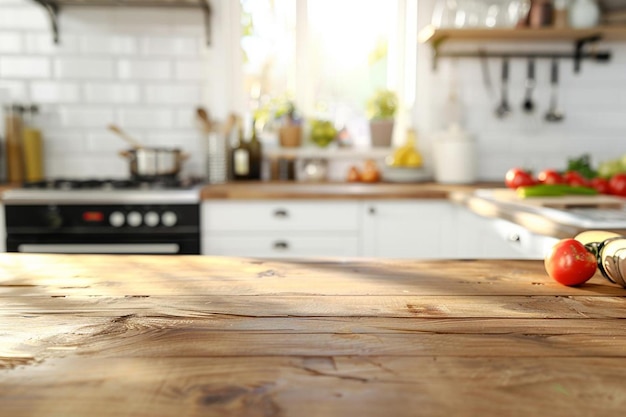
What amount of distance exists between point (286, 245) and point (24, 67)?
5.91 ft

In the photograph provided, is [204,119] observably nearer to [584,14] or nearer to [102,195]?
[102,195]

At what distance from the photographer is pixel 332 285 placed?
1.05 meters

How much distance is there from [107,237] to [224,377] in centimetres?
217

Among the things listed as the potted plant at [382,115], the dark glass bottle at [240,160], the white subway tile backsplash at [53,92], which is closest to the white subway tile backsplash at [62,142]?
the white subway tile backsplash at [53,92]

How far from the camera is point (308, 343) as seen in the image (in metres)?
0.75

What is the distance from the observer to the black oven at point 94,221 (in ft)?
8.68

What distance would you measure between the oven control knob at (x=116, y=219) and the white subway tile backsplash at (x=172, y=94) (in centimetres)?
93

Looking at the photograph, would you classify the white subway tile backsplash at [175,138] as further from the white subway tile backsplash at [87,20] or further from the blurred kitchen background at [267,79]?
the white subway tile backsplash at [87,20]

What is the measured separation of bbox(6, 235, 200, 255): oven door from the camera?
2652 millimetres

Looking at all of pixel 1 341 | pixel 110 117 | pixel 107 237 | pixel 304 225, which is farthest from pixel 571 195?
pixel 110 117

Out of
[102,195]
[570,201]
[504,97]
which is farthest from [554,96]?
[102,195]

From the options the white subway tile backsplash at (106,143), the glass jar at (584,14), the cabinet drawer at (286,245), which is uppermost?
the glass jar at (584,14)

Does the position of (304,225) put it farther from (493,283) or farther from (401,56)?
(493,283)

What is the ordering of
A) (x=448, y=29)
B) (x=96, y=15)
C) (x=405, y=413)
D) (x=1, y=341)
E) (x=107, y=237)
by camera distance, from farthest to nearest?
(x=96, y=15), (x=448, y=29), (x=107, y=237), (x=1, y=341), (x=405, y=413)
